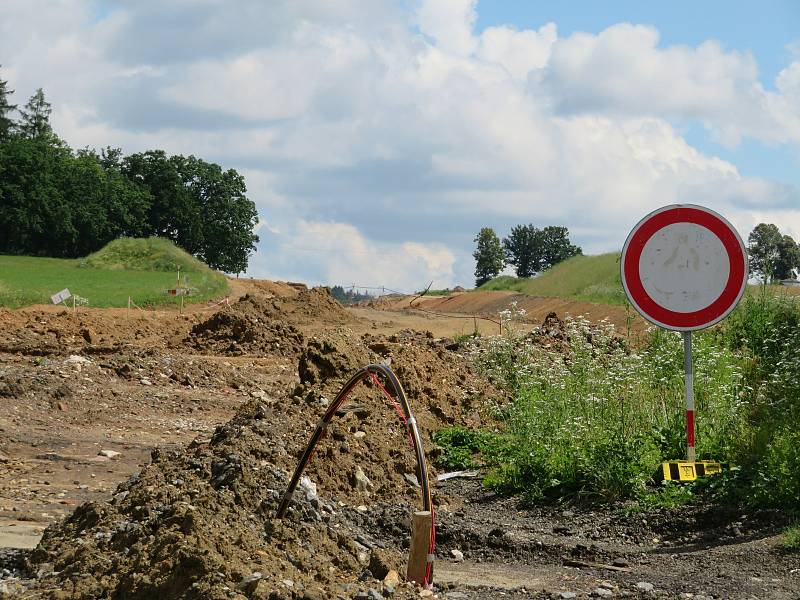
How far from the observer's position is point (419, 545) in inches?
224

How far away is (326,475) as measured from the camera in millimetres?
9117

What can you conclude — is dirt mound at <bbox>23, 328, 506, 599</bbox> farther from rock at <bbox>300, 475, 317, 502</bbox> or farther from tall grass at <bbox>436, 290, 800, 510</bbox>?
tall grass at <bbox>436, 290, 800, 510</bbox>

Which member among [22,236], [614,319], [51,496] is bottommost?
[51,496]

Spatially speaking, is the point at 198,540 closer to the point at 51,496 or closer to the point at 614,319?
the point at 51,496

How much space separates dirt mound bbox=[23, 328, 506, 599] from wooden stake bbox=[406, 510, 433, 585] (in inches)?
8.2

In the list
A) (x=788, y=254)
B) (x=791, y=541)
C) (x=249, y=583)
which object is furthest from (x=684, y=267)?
(x=788, y=254)

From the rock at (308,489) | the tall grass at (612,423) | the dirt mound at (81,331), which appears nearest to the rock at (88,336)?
the dirt mound at (81,331)

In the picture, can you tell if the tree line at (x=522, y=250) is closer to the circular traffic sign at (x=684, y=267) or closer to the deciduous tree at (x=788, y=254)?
the deciduous tree at (x=788, y=254)

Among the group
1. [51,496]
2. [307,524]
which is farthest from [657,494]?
[51,496]

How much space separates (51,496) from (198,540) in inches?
209

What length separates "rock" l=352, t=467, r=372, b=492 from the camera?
9250 millimetres

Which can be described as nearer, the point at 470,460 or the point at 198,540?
the point at 198,540

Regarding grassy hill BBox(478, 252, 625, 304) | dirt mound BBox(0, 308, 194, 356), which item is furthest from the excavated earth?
grassy hill BBox(478, 252, 625, 304)

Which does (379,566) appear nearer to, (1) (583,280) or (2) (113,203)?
(1) (583,280)
